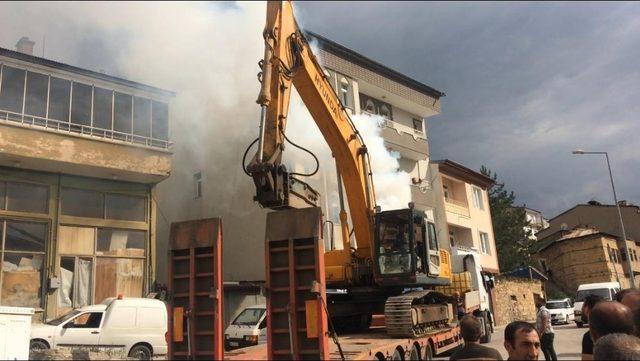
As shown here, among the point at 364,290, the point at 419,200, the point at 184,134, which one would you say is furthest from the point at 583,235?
the point at 364,290

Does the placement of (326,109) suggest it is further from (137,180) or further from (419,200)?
(419,200)

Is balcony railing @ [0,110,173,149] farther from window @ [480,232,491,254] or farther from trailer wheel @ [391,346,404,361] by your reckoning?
window @ [480,232,491,254]

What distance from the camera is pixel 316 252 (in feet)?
23.4

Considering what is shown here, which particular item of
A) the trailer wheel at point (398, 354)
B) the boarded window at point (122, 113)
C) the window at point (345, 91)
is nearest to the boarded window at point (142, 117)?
the boarded window at point (122, 113)

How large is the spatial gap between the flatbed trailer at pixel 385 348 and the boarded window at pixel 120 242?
34.1 feet

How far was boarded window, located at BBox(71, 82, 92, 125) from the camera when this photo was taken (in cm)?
1861

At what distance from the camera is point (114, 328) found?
13.2 m

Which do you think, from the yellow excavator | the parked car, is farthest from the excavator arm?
the parked car

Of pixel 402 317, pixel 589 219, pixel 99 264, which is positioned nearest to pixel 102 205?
pixel 99 264

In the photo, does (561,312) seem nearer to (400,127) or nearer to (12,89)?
(400,127)

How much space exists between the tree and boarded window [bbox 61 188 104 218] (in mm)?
31746

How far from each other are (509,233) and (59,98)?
→ 3627 centimetres

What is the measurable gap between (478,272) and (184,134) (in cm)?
1315

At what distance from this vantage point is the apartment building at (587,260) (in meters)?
46.2
